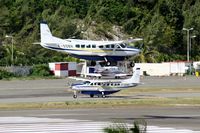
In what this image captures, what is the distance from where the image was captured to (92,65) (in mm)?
82000

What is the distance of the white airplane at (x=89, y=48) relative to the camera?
78.1 metres

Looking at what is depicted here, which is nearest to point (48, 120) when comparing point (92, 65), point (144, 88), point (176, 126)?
point (176, 126)

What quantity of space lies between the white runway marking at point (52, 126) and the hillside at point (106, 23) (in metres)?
56.4

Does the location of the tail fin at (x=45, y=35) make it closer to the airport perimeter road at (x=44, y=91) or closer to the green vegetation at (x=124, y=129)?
the airport perimeter road at (x=44, y=91)

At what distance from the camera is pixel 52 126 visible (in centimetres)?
2670

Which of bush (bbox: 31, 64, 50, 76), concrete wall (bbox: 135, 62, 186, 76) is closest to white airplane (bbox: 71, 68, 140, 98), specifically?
bush (bbox: 31, 64, 50, 76)

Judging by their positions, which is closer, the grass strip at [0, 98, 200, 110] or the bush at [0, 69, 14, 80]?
the grass strip at [0, 98, 200, 110]

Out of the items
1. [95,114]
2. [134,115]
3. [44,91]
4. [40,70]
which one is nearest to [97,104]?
[95,114]

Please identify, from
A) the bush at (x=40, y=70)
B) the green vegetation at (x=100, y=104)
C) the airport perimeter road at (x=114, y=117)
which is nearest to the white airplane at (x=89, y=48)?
the bush at (x=40, y=70)

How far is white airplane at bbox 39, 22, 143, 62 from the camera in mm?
78062

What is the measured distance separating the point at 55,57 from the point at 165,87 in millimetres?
33112

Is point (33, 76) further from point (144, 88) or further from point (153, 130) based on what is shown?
point (153, 130)

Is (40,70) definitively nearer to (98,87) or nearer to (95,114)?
(98,87)

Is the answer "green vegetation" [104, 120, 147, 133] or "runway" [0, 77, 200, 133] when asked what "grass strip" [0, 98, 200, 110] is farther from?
"green vegetation" [104, 120, 147, 133]
